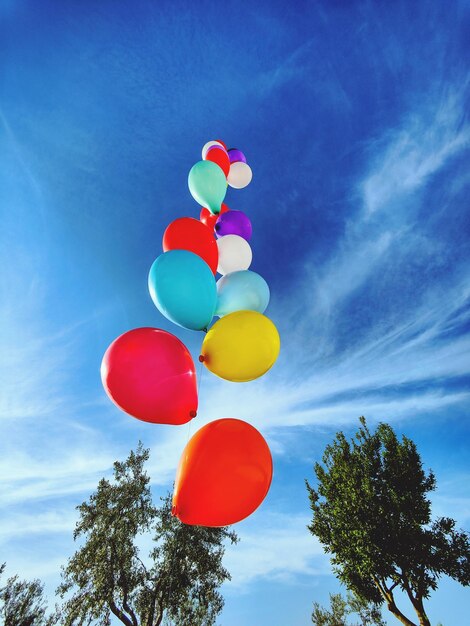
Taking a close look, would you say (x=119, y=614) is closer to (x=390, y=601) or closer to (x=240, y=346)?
(x=390, y=601)

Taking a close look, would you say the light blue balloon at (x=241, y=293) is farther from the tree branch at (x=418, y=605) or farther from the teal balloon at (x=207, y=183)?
the tree branch at (x=418, y=605)

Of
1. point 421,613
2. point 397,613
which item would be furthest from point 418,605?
point 397,613

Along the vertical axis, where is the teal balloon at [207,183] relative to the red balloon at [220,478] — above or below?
above

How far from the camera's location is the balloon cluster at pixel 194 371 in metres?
2.31

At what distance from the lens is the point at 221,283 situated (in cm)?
360

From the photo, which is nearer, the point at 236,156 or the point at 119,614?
the point at 236,156

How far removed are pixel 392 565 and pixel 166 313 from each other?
13197 mm

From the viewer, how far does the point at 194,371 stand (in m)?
2.75

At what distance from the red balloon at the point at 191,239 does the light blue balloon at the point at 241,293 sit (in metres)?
0.38

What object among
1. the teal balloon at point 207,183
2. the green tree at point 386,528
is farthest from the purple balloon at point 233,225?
the green tree at point 386,528

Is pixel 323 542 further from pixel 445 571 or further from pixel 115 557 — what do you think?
pixel 115 557

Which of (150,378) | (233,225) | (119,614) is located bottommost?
(119,614)

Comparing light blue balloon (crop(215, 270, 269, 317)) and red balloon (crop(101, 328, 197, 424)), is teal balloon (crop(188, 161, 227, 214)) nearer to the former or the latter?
light blue balloon (crop(215, 270, 269, 317))

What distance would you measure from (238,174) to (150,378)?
4.48 metres
